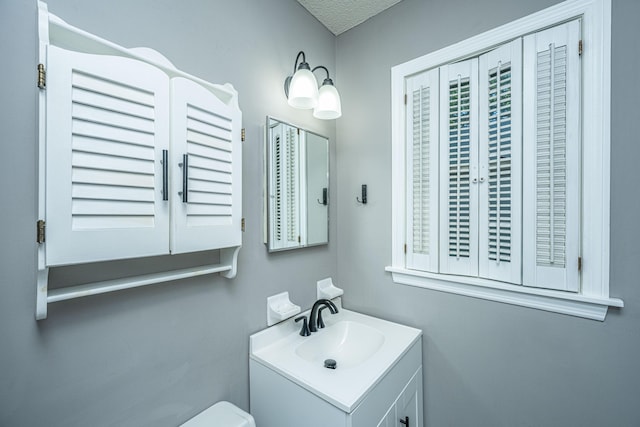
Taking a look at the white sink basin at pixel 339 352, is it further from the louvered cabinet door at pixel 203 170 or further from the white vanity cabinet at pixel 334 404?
the louvered cabinet door at pixel 203 170

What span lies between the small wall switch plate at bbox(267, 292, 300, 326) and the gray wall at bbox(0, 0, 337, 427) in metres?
0.03

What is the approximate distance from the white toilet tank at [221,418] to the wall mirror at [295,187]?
65cm

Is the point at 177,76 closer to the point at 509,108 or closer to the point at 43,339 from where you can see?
the point at 43,339

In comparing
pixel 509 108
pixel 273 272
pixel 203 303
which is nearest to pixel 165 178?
pixel 203 303

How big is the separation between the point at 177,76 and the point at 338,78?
110 cm

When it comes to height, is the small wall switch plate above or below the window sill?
below

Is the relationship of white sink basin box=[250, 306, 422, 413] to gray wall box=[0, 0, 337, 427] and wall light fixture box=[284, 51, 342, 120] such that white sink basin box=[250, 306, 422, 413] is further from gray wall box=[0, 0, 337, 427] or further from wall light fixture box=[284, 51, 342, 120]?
wall light fixture box=[284, 51, 342, 120]

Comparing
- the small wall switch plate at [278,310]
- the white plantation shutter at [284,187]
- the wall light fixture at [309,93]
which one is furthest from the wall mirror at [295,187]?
the small wall switch plate at [278,310]

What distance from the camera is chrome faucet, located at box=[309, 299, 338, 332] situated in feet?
4.36

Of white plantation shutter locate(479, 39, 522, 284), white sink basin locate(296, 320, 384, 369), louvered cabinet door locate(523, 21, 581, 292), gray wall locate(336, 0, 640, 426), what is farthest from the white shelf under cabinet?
louvered cabinet door locate(523, 21, 581, 292)

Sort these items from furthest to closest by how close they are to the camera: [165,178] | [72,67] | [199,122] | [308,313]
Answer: [308,313]
[199,122]
[165,178]
[72,67]

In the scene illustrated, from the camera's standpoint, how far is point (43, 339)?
70 cm

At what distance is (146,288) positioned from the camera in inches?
34.9

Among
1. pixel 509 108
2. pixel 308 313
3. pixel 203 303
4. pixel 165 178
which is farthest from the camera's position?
pixel 308 313
